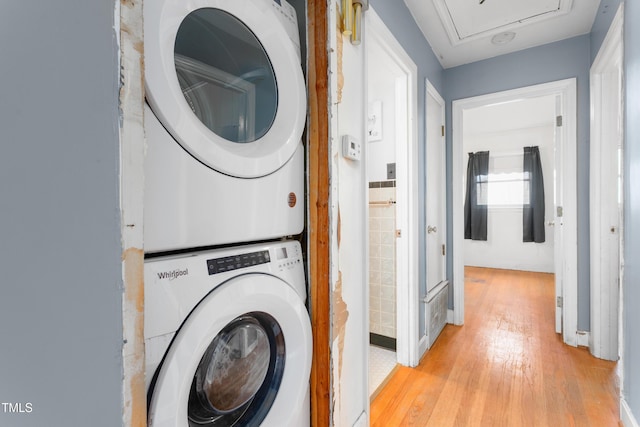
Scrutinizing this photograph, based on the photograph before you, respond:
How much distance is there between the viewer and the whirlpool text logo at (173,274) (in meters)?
0.59

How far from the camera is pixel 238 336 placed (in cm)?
82

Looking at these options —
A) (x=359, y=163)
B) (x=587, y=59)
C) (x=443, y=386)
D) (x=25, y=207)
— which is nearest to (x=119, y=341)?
(x=25, y=207)

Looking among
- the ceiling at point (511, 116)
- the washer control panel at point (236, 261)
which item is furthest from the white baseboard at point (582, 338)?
the washer control panel at point (236, 261)

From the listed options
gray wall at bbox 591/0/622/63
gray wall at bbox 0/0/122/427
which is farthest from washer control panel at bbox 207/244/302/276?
gray wall at bbox 591/0/622/63

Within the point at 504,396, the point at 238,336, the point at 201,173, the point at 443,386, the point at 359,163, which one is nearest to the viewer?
the point at 201,173

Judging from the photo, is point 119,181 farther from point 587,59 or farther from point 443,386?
point 587,59

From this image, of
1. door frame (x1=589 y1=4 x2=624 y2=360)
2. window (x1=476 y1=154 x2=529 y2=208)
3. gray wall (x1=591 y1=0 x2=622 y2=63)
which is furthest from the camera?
window (x1=476 y1=154 x2=529 y2=208)

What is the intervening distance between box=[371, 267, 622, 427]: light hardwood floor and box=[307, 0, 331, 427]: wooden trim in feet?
2.29

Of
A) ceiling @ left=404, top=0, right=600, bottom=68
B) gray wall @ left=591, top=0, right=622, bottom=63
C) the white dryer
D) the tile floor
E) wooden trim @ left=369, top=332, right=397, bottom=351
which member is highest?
ceiling @ left=404, top=0, right=600, bottom=68

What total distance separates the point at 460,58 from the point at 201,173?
2.75 metres

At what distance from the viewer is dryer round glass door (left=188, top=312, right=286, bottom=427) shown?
0.75 meters

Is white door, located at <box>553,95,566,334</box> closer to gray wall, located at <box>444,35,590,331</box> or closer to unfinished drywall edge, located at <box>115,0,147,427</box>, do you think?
gray wall, located at <box>444,35,590,331</box>

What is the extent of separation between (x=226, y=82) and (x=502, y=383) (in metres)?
2.15

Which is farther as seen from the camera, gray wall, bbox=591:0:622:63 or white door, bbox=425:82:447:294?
white door, bbox=425:82:447:294
